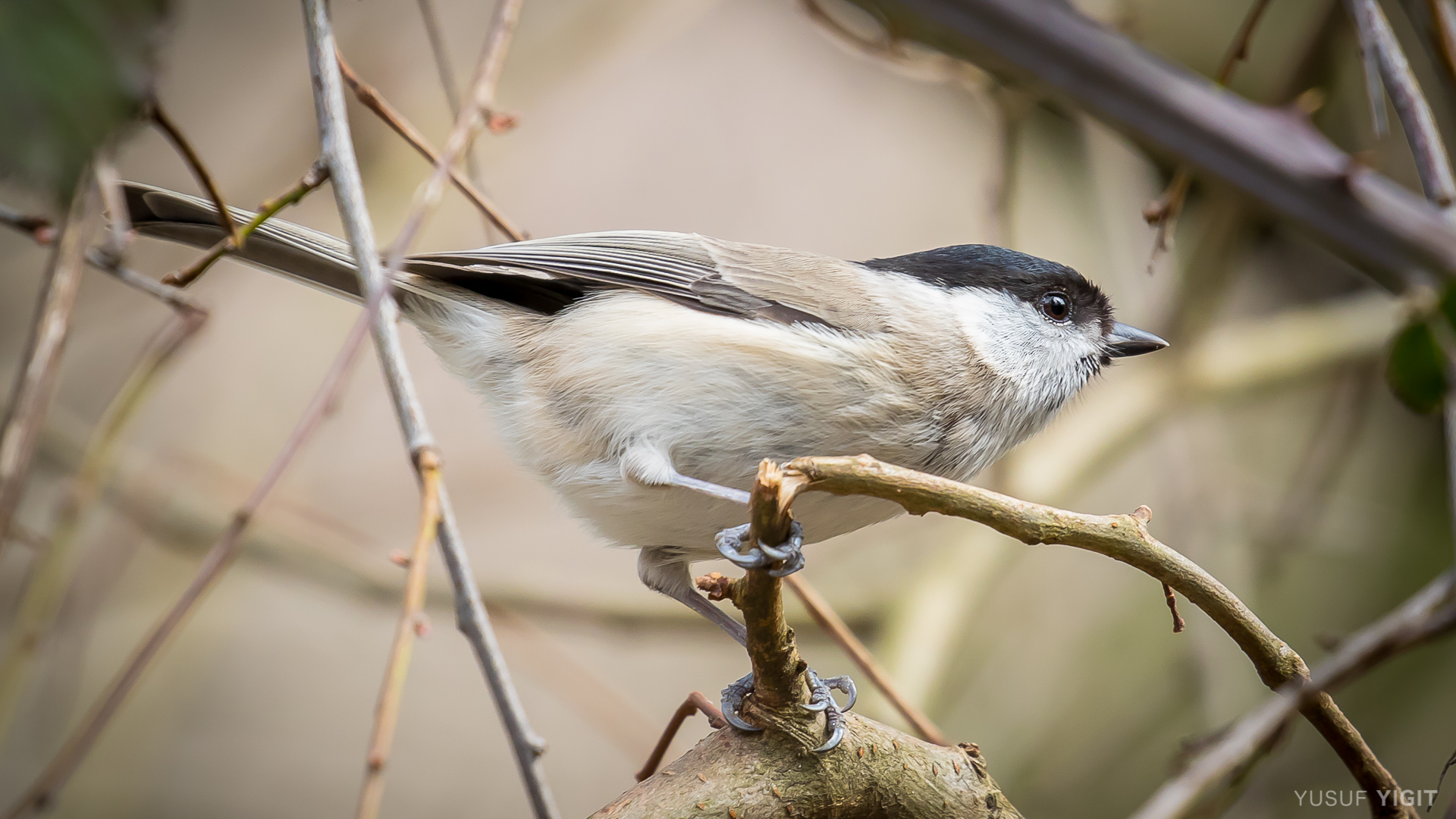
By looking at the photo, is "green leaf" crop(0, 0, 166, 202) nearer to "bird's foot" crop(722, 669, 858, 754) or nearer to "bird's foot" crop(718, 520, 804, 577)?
"bird's foot" crop(718, 520, 804, 577)

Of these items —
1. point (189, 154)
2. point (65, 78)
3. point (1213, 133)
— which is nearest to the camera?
point (1213, 133)

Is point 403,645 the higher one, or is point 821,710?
point 403,645

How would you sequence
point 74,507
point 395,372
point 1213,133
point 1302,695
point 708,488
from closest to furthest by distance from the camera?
point 1213,133 < point 1302,695 < point 395,372 < point 708,488 < point 74,507

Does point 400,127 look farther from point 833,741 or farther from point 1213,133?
point 1213,133

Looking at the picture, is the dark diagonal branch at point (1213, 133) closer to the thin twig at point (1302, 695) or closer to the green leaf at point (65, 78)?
the thin twig at point (1302, 695)

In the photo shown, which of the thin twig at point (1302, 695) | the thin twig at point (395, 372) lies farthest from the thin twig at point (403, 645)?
the thin twig at point (1302, 695)

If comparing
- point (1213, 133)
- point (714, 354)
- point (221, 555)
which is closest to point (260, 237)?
point (221, 555)

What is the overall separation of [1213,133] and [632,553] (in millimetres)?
2467

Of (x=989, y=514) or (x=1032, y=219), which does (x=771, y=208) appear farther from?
(x=989, y=514)

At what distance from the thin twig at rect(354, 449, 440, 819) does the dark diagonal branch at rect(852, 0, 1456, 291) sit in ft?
2.29

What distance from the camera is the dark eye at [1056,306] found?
1.51 m

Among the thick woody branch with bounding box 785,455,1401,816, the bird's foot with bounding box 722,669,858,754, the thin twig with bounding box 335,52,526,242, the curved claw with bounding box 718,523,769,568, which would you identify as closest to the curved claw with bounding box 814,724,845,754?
the bird's foot with bounding box 722,669,858,754

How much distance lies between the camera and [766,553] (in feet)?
3.22

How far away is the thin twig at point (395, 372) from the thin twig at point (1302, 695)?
0.67 meters
